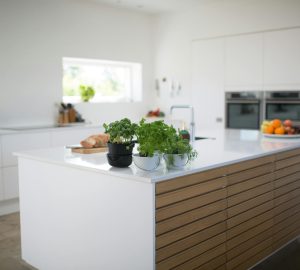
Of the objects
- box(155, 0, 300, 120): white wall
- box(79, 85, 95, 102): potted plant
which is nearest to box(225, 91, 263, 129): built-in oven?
box(155, 0, 300, 120): white wall

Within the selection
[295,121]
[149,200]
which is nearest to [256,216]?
[149,200]

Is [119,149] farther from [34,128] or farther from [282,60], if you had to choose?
[282,60]

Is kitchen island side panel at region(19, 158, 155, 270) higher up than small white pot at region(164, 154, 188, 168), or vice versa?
small white pot at region(164, 154, 188, 168)

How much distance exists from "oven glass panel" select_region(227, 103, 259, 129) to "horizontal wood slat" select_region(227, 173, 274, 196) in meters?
2.51

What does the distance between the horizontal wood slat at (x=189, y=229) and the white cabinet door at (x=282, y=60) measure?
310cm

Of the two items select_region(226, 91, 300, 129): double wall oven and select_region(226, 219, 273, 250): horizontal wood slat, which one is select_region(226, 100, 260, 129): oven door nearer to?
select_region(226, 91, 300, 129): double wall oven

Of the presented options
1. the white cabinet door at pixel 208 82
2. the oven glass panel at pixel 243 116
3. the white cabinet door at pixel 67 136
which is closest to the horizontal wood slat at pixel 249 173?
the oven glass panel at pixel 243 116

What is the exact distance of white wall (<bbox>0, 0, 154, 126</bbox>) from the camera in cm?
482

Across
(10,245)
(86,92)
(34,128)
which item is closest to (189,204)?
(10,245)

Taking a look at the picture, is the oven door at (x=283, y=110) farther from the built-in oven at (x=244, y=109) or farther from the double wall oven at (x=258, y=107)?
the built-in oven at (x=244, y=109)

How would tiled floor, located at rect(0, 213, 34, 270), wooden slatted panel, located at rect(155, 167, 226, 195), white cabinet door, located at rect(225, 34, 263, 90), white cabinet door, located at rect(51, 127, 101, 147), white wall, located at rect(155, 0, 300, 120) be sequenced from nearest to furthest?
wooden slatted panel, located at rect(155, 167, 226, 195), tiled floor, located at rect(0, 213, 34, 270), white cabinet door, located at rect(51, 127, 101, 147), white wall, located at rect(155, 0, 300, 120), white cabinet door, located at rect(225, 34, 263, 90)

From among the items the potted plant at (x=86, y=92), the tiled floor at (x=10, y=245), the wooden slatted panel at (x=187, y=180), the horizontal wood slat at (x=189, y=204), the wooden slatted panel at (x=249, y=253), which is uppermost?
the potted plant at (x=86, y=92)

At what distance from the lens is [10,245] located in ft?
11.4

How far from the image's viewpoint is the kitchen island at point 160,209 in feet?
6.86
